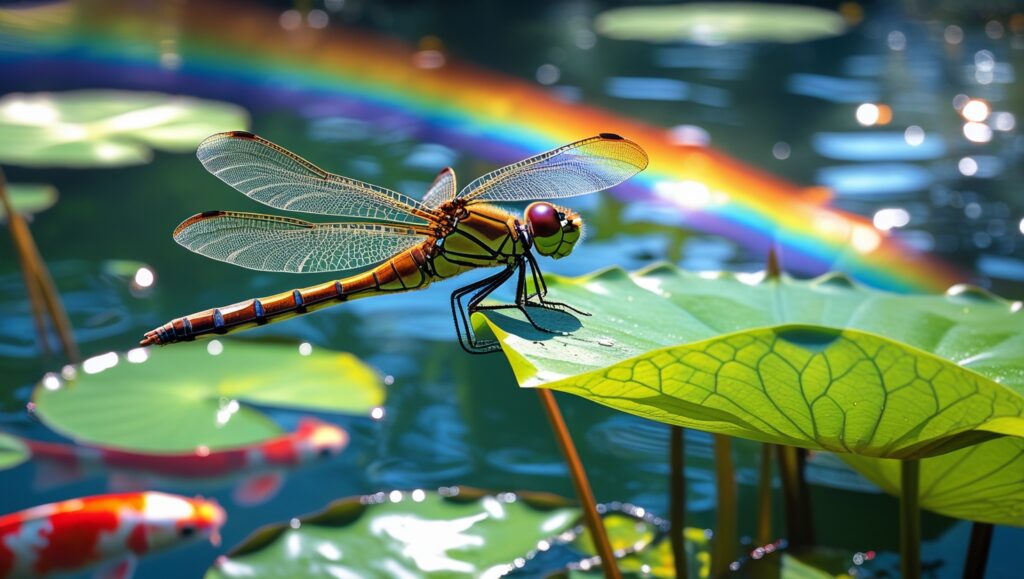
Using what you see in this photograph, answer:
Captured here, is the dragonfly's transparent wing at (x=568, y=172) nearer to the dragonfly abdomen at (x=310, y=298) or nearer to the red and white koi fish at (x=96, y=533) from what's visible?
the dragonfly abdomen at (x=310, y=298)

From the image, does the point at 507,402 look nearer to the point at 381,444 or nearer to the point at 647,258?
the point at 381,444

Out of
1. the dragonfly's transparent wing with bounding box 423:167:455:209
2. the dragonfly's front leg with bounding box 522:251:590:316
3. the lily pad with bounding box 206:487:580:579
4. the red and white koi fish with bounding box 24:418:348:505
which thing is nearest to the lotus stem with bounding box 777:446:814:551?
the lily pad with bounding box 206:487:580:579

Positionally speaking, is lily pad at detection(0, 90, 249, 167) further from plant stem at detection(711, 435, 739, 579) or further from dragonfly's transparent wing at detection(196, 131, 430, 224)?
plant stem at detection(711, 435, 739, 579)

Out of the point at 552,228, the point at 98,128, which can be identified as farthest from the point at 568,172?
the point at 98,128

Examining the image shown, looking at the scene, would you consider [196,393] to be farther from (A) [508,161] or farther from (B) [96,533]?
(A) [508,161]

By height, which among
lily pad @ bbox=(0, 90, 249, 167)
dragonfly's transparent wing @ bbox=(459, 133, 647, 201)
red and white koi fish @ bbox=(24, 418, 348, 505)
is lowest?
red and white koi fish @ bbox=(24, 418, 348, 505)

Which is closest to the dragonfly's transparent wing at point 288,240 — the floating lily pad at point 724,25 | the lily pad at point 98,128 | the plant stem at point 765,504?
the plant stem at point 765,504

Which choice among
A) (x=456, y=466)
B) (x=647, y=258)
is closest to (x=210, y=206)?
(x=647, y=258)
